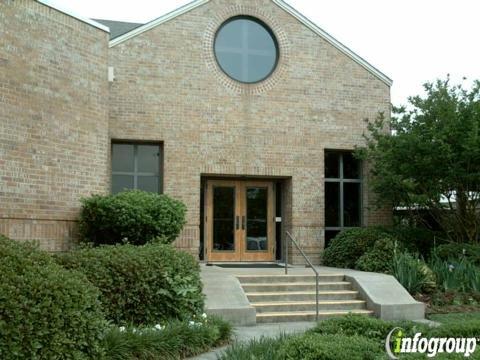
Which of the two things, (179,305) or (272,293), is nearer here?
(179,305)

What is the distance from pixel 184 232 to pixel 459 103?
7.12 metres

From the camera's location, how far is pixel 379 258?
43.1 feet

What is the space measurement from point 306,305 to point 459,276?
→ 3652 mm

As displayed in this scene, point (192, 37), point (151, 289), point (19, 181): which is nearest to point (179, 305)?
point (151, 289)

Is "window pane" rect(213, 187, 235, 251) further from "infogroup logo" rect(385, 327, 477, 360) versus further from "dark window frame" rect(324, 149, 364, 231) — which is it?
"infogroup logo" rect(385, 327, 477, 360)

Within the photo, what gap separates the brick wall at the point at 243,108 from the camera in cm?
1449

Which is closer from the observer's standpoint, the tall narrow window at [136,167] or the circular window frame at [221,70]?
the tall narrow window at [136,167]

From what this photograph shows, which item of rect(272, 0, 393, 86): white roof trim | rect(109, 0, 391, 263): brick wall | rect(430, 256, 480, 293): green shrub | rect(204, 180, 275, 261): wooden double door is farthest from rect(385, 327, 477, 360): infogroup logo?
rect(272, 0, 393, 86): white roof trim

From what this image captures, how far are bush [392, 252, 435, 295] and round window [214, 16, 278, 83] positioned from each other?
622 cm

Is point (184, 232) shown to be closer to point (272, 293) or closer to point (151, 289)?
point (272, 293)

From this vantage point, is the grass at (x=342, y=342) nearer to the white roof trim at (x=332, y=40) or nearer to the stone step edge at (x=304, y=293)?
the stone step edge at (x=304, y=293)

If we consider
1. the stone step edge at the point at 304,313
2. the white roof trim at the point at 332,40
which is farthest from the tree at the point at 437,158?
the stone step edge at the point at 304,313

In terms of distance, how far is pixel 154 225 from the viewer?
11.1 meters

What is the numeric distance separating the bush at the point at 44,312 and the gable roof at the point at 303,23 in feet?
30.7
